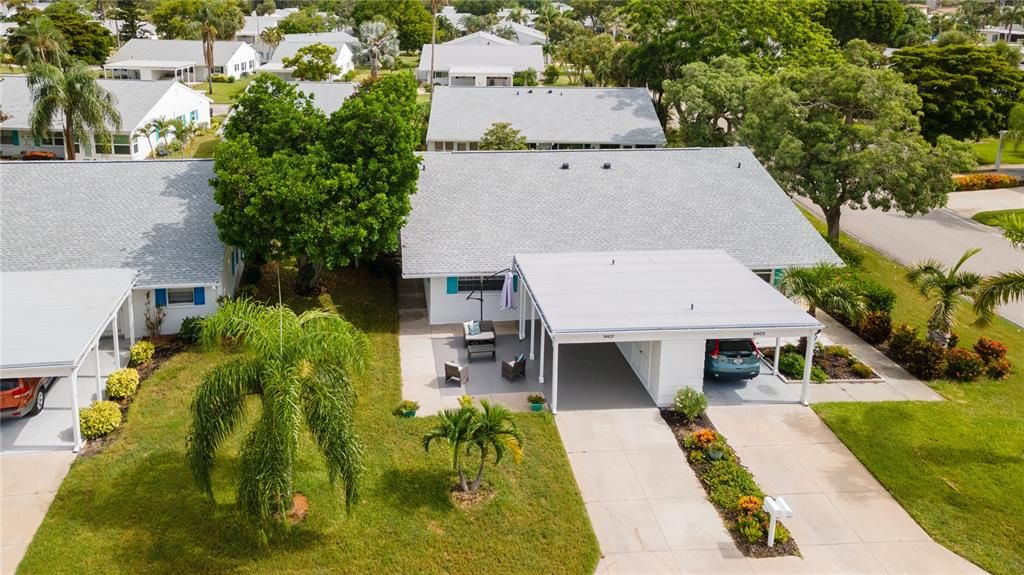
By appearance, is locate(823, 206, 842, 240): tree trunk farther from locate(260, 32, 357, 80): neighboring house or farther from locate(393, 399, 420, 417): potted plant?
locate(260, 32, 357, 80): neighboring house

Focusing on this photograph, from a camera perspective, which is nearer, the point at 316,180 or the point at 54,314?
the point at 54,314

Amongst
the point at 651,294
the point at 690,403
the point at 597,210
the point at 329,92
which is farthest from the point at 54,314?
the point at 329,92

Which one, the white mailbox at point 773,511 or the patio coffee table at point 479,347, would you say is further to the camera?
the patio coffee table at point 479,347

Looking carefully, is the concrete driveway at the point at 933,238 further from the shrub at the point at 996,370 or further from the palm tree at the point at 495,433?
the palm tree at the point at 495,433

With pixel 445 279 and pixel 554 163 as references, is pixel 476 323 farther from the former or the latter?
pixel 554 163

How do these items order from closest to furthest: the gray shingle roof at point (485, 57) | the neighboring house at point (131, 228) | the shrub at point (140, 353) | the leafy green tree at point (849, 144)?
the shrub at point (140, 353) < the neighboring house at point (131, 228) < the leafy green tree at point (849, 144) < the gray shingle roof at point (485, 57)

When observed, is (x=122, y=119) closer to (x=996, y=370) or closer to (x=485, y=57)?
(x=996, y=370)

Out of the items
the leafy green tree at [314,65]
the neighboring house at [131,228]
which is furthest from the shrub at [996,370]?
the leafy green tree at [314,65]

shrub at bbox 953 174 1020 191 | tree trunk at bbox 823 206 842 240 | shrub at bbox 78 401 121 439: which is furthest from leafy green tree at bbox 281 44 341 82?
shrub at bbox 78 401 121 439
